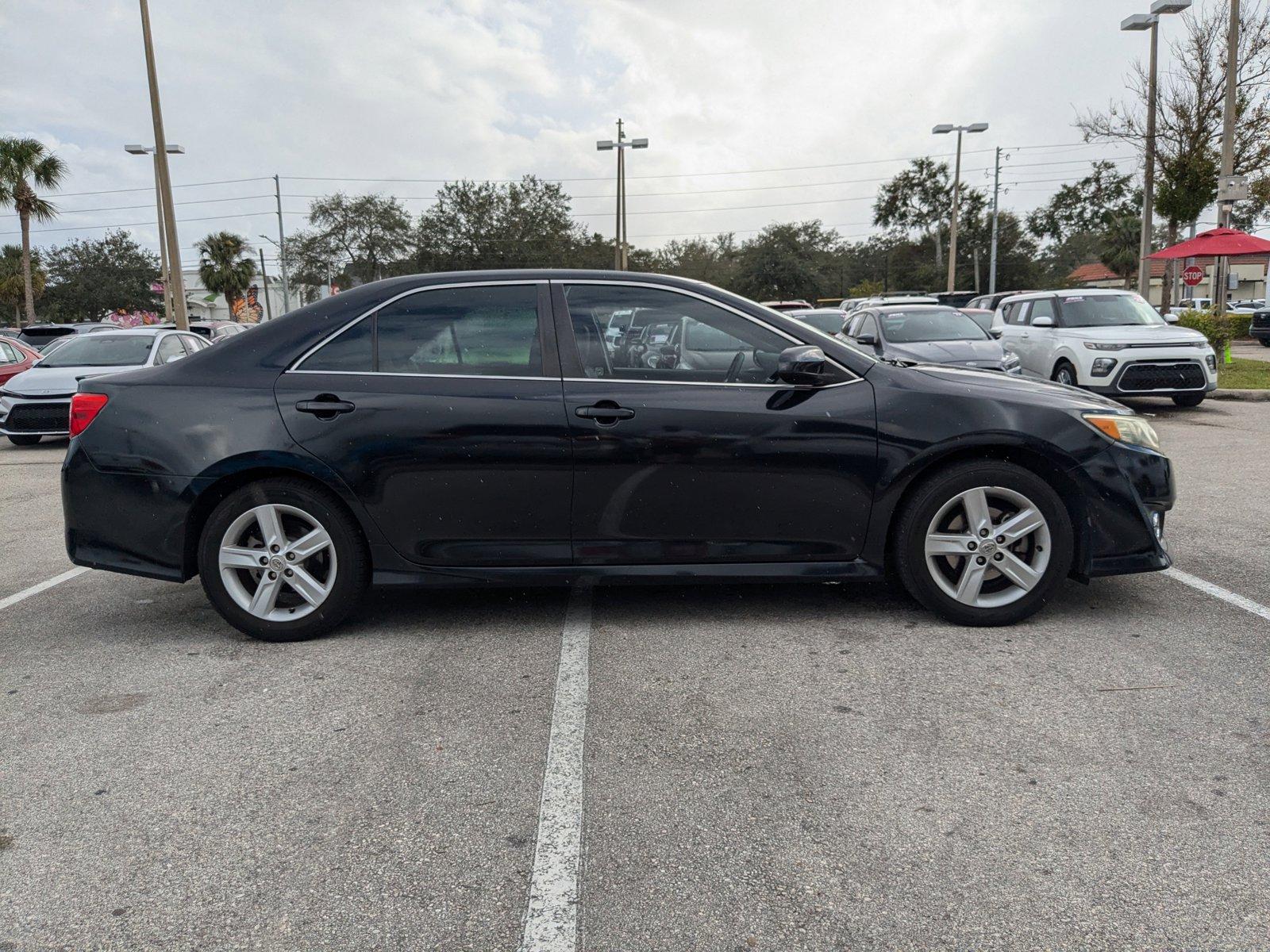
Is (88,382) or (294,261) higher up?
(294,261)

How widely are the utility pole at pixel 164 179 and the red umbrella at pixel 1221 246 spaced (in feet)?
62.4

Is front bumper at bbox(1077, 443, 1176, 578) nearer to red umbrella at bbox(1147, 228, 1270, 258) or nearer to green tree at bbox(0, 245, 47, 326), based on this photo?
red umbrella at bbox(1147, 228, 1270, 258)

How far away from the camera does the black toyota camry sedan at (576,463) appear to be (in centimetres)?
434

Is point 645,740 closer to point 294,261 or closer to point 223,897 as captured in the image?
point 223,897

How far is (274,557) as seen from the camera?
441 cm

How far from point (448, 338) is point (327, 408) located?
1.98ft

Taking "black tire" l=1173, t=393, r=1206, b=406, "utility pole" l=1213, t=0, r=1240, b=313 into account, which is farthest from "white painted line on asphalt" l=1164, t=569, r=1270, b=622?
"utility pole" l=1213, t=0, r=1240, b=313

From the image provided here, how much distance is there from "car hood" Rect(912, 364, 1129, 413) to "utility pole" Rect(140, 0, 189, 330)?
17.2 meters

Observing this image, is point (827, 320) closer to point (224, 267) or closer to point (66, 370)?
point (66, 370)

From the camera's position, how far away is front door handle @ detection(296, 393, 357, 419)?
14.3 feet

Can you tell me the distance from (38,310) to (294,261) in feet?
55.4

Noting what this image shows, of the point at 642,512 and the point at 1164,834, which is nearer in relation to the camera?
the point at 1164,834

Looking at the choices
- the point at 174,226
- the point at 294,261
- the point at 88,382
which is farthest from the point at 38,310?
the point at 88,382

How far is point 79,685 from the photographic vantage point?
13.2ft
